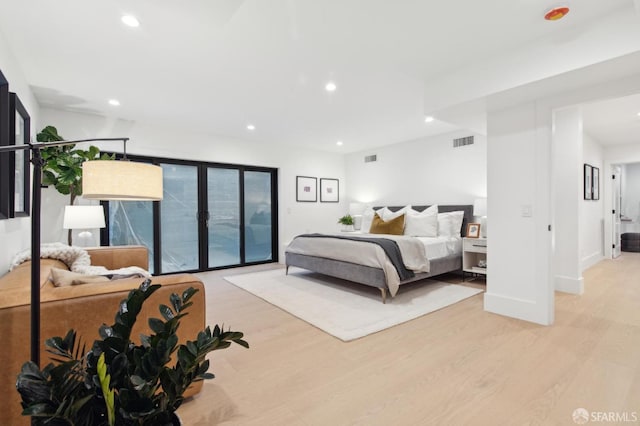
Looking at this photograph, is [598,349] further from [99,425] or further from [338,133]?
[338,133]

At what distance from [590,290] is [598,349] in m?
2.13

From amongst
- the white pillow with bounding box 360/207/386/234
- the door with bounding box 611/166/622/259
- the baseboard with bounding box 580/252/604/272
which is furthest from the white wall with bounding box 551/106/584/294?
the door with bounding box 611/166/622/259

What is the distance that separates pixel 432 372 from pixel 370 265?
5.54 feet

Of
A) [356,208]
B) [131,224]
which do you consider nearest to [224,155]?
[131,224]

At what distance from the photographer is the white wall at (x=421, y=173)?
513cm

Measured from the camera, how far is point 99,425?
0.83 meters

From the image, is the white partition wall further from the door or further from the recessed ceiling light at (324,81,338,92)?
the door

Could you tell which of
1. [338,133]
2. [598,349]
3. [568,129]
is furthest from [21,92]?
[568,129]

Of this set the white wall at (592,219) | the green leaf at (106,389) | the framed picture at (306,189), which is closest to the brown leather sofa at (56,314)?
the green leaf at (106,389)

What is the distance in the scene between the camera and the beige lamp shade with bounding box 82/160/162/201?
171cm

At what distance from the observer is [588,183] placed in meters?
5.33

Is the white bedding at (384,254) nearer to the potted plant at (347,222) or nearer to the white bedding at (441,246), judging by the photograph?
the white bedding at (441,246)

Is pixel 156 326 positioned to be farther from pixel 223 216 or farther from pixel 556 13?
pixel 223 216

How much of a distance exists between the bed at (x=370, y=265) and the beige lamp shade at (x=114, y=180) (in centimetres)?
265
